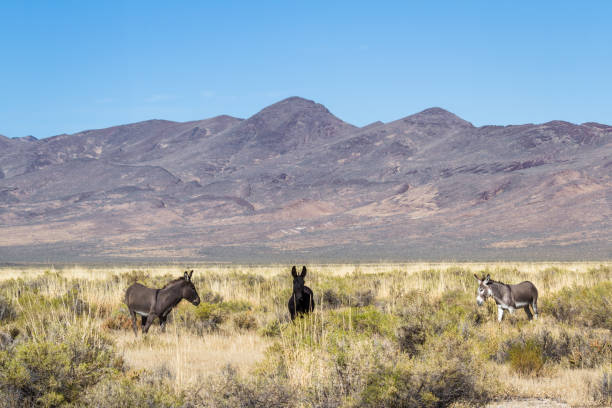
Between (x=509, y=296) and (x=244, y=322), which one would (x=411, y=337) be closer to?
(x=244, y=322)

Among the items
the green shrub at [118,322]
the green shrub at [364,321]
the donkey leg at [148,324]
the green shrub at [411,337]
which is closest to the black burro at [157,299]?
the donkey leg at [148,324]

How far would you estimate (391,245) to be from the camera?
97.3 meters

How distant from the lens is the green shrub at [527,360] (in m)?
8.62

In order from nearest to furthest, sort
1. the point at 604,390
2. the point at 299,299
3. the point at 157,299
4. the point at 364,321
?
the point at 604,390 → the point at 364,321 → the point at 299,299 → the point at 157,299

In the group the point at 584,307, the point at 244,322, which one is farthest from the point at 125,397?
the point at 584,307

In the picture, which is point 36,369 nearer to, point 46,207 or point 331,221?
point 331,221

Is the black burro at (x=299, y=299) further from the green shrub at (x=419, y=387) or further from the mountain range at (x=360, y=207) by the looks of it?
the mountain range at (x=360, y=207)

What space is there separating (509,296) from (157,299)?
7225mm

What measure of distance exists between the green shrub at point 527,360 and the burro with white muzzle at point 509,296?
Answer: 4.10 metres

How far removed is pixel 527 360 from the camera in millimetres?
8703

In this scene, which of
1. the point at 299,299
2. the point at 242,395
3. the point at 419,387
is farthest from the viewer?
the point at 299,299

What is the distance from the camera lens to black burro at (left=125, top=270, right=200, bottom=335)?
1181 cm

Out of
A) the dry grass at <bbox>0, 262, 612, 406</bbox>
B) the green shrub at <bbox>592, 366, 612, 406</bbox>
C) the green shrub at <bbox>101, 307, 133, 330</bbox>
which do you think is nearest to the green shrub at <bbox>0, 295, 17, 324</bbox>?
the dry grass at <bbox>0, 262, 612, 406</bbox>

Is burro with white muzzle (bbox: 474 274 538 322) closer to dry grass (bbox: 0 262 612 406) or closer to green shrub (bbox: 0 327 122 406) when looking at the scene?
dry grass (bbox: 0 262 612 406)
